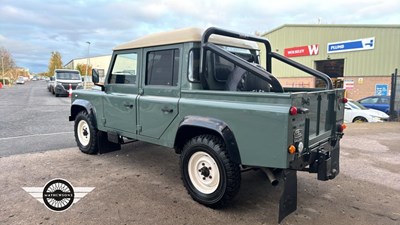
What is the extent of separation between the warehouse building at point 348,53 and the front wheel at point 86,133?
759 inches

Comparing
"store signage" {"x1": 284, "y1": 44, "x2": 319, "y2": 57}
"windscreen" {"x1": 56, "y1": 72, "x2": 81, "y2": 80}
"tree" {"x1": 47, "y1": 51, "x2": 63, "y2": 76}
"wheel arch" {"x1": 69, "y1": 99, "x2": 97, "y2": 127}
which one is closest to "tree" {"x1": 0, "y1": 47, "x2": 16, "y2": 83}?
"tree" {"x1": 47, "y1": 51, "x2": 63, "y2": 76}

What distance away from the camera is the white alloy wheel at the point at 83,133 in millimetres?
6133

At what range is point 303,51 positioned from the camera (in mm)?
25562

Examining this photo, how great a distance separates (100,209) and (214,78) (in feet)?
7.37

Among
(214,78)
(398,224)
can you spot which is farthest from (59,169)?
(398,224)

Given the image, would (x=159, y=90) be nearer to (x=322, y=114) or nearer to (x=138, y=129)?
(x=138, y=129)

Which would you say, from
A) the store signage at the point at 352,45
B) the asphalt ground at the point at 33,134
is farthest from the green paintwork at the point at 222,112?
the store signage at the point at 352,45

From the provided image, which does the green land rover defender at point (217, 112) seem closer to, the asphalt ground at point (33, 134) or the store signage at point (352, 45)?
the asphalt ground at point (33, 134)

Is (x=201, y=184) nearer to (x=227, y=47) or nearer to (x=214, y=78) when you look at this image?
(x=214, y=78)

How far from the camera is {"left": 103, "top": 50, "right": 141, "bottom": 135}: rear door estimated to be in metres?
4.89

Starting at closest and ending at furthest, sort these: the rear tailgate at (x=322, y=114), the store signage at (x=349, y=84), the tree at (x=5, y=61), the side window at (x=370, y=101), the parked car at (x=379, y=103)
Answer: the rear tailgate at (x=322, y=114), the parked car at (x=379, y=103), the side window at (x=370, y=101), the store signage at (x=349, y=84), the tree at (x=5, y=61)

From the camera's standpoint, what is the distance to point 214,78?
4262mm

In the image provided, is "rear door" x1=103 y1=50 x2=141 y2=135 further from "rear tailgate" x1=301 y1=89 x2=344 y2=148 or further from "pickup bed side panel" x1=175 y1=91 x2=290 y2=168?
"rear tailgate" x1=301 y1=89 x2=344 y2=148

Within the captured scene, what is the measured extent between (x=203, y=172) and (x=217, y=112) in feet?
2.73
